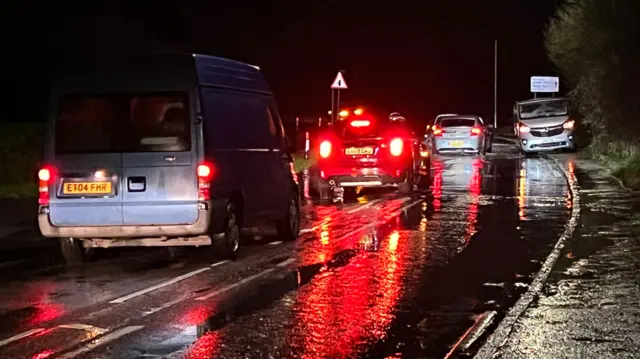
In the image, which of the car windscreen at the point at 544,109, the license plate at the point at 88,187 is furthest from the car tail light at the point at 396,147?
the car windscreen at the point at 544,109

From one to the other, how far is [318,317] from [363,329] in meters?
0.58

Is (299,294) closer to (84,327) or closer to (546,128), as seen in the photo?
(84,327)

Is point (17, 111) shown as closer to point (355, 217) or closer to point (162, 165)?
point (355, 217)

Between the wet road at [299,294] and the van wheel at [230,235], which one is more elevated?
the van wheel at [230,235]

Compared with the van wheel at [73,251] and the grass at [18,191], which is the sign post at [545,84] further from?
the van wheel at [73,251]

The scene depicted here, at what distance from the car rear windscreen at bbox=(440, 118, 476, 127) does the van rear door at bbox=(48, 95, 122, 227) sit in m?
22.3

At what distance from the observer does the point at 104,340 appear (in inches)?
286

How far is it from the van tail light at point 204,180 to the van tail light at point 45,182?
5.33ft

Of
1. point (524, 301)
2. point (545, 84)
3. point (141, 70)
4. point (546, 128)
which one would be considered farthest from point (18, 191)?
point (545, 84)

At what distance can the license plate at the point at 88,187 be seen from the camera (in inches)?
412

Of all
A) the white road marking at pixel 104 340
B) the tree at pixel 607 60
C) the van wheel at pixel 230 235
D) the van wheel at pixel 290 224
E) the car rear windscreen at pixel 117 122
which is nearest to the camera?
the white road marking at pixel 104 340

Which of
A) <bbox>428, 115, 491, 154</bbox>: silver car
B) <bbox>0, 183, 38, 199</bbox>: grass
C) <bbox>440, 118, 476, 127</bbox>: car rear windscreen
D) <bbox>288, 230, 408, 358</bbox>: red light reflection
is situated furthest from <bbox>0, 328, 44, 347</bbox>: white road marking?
<bbox>440, 118, 476, 127</bbox>: car rear windscreen

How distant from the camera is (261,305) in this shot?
8570 mm

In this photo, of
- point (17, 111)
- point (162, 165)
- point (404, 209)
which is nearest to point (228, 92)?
point (162, 165)
